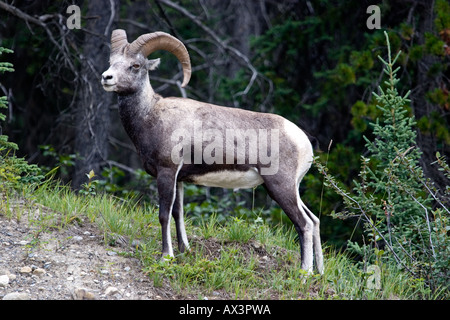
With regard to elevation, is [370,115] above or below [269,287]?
above

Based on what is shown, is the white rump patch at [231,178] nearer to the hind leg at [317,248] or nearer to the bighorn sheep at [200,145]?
the bighorn sheep at [200,145]

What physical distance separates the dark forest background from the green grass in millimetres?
1314

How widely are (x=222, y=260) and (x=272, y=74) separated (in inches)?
224

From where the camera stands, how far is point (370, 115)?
8781 millimetres

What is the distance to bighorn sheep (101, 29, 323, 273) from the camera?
6.14 meters

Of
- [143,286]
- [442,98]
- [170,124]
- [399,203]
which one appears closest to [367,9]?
[442,98]

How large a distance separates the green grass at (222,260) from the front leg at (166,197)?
0.17m

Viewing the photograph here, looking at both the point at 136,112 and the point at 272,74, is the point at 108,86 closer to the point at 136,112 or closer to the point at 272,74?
the point at 136,112

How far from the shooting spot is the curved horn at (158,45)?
6.35 meters

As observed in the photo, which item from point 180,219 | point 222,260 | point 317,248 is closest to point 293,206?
point 317,248

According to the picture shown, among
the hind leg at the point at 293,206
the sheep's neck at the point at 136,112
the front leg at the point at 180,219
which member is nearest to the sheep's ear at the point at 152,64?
the sheep's neck at the point at 136,112

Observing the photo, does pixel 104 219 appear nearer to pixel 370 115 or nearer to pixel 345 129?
pixel 370 115

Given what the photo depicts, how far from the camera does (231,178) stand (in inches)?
248

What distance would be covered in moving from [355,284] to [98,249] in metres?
2.66
